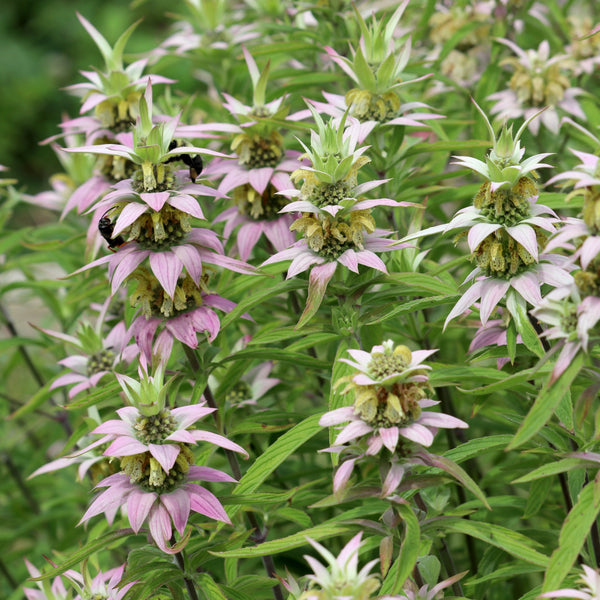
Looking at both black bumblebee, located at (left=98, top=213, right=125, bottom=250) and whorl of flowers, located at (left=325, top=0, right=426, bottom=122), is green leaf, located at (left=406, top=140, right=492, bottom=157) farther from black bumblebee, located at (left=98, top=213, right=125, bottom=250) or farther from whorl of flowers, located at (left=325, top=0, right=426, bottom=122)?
black bumblebee, located at (left=98, top=213, right=125, bottom=250)

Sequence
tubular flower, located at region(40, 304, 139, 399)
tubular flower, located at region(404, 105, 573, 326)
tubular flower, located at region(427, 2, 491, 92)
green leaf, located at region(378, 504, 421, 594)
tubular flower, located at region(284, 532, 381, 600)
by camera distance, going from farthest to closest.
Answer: tubular flower, located at region(427, 2, 491, 92) → tubular flower, located at region(40, 304, 139, 399) → tubular flower, located at region(404, 105, 573, 326) → green leaf, located at region(378, 504, 421, 594) → tubular flower, located at region(284, 532, 381, 600)

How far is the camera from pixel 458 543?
3.37 m

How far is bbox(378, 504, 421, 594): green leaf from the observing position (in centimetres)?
153

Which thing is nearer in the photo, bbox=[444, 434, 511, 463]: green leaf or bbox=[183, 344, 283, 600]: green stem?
bbox=[444, 434, 511, 463]: green leaf

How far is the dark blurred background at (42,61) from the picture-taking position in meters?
9.06

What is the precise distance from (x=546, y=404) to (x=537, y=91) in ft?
5.73

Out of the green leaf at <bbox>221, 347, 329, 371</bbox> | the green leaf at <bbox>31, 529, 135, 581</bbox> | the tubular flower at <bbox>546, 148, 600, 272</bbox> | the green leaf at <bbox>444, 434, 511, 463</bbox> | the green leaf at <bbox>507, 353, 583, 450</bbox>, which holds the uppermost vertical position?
the tubular flower at <bbox>546, 148, 600, 272</bbox>

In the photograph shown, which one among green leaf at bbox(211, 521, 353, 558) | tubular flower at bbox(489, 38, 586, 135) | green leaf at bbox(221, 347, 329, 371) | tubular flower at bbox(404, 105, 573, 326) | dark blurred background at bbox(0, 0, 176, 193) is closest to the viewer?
green leaf at bbox(211, 521, 353, 558)

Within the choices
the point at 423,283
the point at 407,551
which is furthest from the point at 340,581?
the point at 423,283

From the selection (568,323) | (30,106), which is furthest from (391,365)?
(30,106)

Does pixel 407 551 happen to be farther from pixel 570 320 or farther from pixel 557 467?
pixel 570 320

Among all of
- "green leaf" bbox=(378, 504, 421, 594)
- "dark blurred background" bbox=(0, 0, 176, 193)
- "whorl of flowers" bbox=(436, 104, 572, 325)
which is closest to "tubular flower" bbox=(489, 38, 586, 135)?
"whorl of flowers" bbox=(436, 104, 572, 325)

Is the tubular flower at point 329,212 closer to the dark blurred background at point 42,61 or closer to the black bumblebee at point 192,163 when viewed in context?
the black bumblebee at point 192,163

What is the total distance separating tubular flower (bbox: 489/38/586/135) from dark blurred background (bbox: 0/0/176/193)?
6480mm
